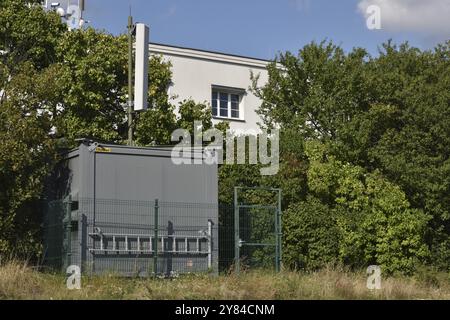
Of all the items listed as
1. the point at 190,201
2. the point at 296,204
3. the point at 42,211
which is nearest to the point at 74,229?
the point at 42,211

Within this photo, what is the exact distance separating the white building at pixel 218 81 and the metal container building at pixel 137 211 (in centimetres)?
1559

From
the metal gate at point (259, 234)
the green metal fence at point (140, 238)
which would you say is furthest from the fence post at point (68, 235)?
the metal gate at point (259, 234)

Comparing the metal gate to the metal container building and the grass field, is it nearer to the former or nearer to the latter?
the metal container building

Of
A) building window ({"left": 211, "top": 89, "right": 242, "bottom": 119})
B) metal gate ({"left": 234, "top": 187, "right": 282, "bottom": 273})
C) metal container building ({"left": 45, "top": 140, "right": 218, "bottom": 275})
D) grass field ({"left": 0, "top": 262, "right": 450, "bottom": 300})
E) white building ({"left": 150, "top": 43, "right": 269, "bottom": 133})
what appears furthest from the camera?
building window ({"left": 211, "top": 89, "right": 242, "bottom": 119})

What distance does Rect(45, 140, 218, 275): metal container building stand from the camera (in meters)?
18.8

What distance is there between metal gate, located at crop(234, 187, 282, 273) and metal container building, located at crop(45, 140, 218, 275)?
114 centimetres

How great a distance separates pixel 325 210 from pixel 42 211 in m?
8.35

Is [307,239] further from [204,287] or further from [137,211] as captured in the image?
[204,287]

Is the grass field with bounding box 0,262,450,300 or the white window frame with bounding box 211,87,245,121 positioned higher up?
the white window frame with bounding box 211,87,245,121

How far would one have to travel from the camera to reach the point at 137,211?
19.4 m

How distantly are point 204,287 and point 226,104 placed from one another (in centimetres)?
2186

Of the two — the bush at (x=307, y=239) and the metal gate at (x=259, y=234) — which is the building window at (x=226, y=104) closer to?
the bush at (x=307, y=239)

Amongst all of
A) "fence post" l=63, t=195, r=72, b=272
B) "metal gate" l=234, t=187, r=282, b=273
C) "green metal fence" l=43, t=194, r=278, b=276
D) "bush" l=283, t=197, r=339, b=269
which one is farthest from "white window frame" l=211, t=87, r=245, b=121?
"fence post" l=63, t=195, r=72, b=272
